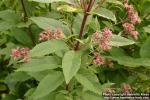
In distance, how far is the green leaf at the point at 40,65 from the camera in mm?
2221

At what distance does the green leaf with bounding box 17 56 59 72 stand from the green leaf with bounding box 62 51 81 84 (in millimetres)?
187

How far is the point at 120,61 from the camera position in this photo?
2.83 metres

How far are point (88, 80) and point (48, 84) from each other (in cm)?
24

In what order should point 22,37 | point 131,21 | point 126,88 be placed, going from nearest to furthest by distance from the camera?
1. point 131,21
2. point 126,88
3. point 22,37

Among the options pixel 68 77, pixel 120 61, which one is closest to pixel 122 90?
pixel 120 61

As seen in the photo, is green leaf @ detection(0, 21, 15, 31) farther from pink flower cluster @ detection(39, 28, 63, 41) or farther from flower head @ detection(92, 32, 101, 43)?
flower head @ detection(92, 32, 101, 43)

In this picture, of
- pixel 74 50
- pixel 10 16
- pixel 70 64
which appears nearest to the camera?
pixel 70 64

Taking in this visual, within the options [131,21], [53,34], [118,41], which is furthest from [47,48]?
[131,21]

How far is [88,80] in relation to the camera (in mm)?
2197

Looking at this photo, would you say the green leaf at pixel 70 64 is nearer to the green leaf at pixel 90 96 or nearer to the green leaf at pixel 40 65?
the green leaf at pixel 40 65

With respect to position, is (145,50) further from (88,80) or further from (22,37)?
(22,37)

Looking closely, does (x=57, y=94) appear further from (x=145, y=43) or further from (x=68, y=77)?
(x=145, y=43)

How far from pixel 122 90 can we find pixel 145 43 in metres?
0.41

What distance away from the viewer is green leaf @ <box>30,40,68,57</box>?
2.05 m
